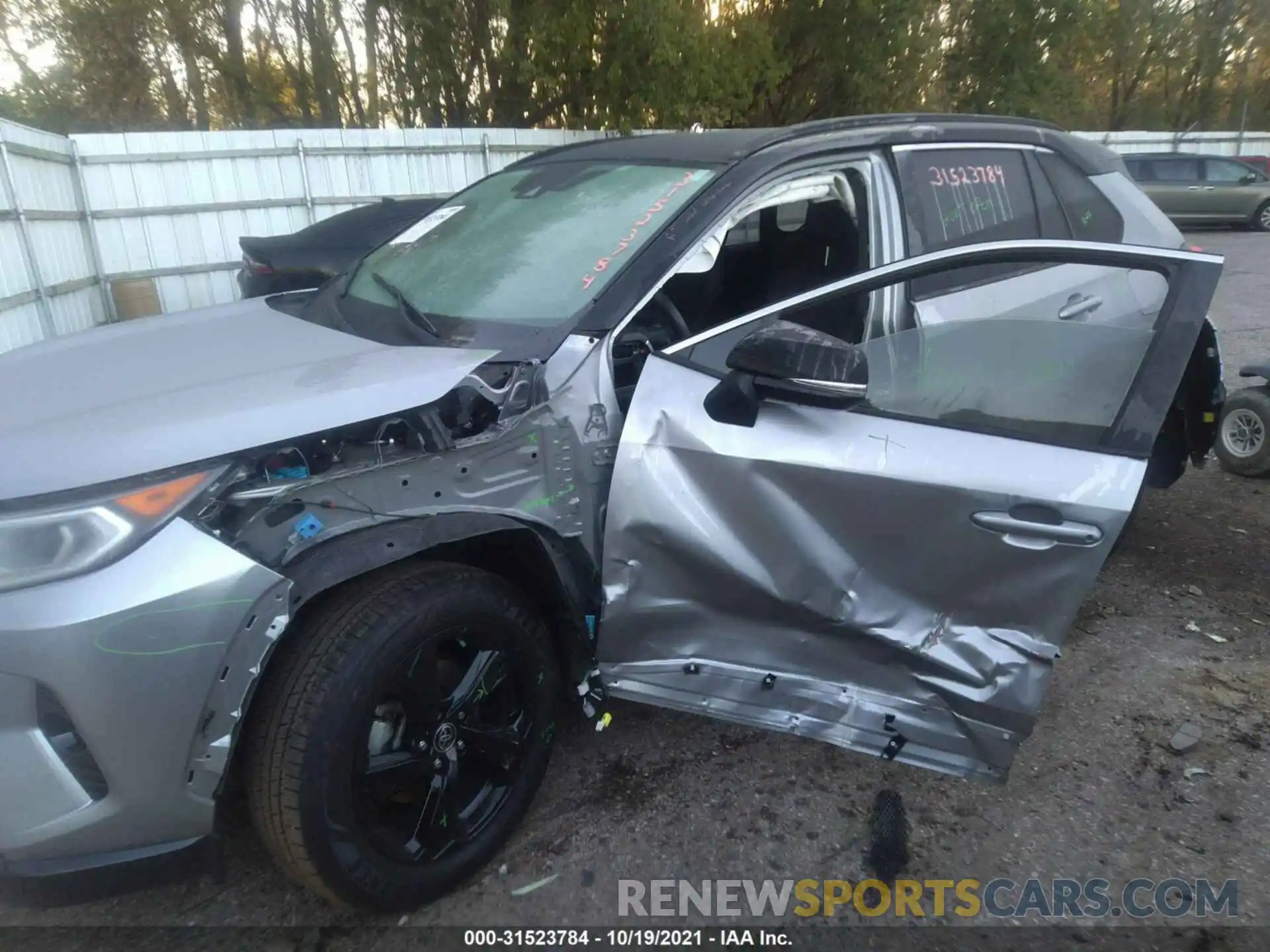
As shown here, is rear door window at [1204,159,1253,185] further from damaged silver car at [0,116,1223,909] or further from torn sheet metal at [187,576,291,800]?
torn sheet metal at [187,576,291,800]

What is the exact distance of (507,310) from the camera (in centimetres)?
250

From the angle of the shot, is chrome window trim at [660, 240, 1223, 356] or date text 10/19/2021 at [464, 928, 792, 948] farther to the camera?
chrome window trim at [660, 240, 1223, 356]

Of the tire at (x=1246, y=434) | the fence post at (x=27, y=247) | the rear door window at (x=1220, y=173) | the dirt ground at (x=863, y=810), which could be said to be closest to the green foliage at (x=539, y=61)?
the rear door window at (x=1220, y=173)

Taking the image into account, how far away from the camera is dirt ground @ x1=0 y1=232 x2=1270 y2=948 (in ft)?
7.25

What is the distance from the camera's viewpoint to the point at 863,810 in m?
2.50

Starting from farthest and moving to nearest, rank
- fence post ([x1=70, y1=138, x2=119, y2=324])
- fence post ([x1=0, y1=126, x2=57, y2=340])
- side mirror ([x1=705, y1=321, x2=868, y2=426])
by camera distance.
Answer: fence post ([x1=70, y1=138, x2=119, y2=324])
fence post ([x1=0, y1=126, x2=57, y2=340])
side mirror ([x1=705, y1=321, x2=868, y2=426])

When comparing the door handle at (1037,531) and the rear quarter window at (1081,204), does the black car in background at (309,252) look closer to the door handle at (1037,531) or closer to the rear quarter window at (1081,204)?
the rear quarter window at (1081,204)

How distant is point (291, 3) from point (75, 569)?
14337 millimetres

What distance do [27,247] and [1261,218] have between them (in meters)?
19.3

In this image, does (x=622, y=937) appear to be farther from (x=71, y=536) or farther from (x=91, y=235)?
(x=91, y=235)

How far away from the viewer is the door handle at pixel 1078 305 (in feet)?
8.55

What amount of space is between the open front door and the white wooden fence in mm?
6329

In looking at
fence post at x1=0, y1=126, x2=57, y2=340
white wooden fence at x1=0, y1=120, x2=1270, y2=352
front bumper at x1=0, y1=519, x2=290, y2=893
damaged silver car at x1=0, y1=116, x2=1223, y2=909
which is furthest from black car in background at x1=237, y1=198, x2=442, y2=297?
front bumper at x1=0, y1=519, x2=290, y2=893

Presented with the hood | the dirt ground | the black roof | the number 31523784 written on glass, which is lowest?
the dirt ground
